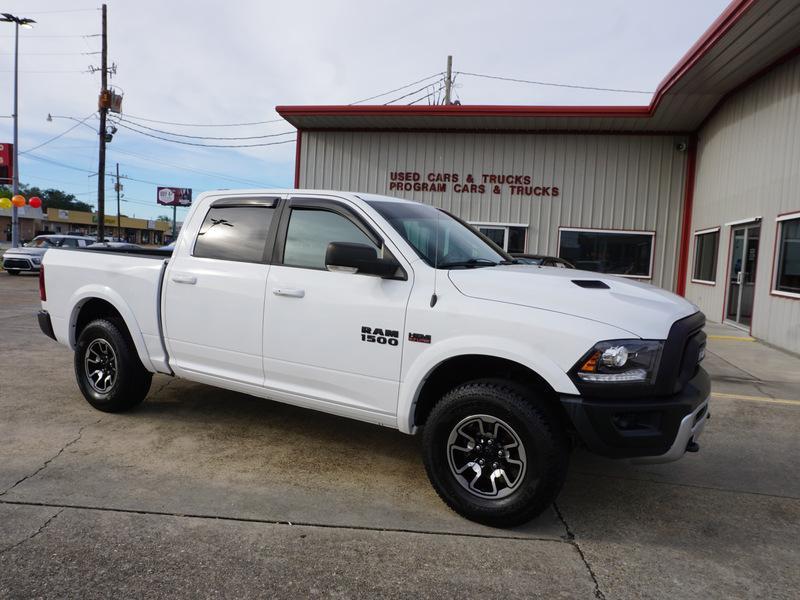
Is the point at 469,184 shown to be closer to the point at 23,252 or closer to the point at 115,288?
the point at 115,288

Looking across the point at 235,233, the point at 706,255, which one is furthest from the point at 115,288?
the point at 706,255

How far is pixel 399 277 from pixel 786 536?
2659 millimetres

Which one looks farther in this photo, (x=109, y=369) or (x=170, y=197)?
(x=170, y=197)

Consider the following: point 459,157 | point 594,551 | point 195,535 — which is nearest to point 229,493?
point 195,535

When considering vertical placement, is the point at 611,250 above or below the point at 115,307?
above

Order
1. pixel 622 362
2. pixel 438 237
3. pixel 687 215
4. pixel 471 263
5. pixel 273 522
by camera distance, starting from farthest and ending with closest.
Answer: pixel 687 215 → pixel 438 237 → pixel 471 263 → pixel 273 522 → pixel 622 362

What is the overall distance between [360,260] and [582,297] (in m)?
1.26

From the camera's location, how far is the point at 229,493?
3.64m

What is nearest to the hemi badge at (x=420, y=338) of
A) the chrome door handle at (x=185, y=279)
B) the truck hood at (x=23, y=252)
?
the chrome door handle at (x=185, y=279)

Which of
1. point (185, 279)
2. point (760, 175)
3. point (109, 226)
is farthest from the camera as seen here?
point (109, 226)

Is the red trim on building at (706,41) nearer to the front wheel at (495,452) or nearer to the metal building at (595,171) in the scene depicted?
the metal building at (595,171)

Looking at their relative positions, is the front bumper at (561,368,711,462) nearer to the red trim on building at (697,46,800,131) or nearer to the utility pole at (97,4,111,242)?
the red trim on building at (697,46,800,131)

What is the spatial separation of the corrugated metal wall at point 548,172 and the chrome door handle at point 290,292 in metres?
13.0

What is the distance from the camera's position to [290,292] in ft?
13.0
